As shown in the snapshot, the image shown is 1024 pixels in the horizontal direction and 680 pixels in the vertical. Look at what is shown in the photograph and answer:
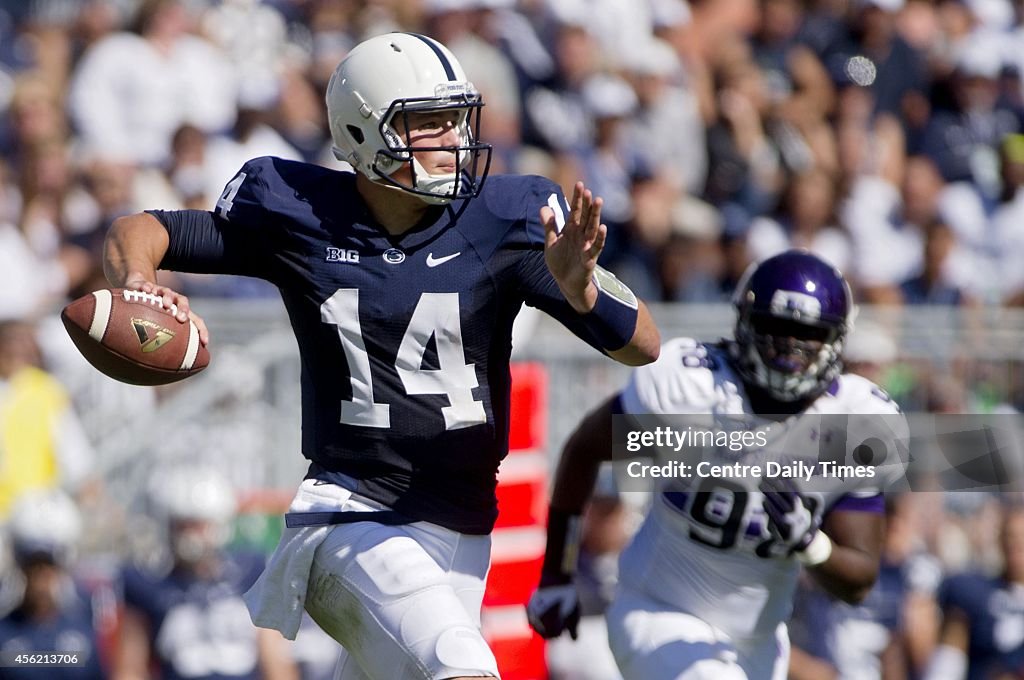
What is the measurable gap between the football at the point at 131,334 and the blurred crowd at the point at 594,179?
3548 mm

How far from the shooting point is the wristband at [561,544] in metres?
5.07

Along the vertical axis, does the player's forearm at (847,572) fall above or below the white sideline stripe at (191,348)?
below

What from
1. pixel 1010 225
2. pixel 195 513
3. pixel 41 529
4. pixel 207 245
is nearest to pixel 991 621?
pixel 1010 225

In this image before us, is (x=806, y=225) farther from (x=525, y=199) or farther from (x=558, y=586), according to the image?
(x=525, y=199)

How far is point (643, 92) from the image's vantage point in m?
10.2

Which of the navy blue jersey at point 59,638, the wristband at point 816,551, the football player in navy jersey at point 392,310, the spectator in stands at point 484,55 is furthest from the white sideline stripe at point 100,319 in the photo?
the spectator in stands at point 484,55

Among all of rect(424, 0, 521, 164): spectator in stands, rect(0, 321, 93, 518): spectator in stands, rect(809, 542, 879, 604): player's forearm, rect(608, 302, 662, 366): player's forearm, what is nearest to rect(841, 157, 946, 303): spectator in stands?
rect(424, 0, 521, 164): spectator in stands

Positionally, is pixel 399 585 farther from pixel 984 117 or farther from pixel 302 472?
pixel 984 117

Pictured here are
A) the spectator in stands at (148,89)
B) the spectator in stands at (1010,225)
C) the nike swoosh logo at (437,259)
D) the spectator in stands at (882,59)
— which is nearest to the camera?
the nike swoosh logo at (437,259)

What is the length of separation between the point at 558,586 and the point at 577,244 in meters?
1.56

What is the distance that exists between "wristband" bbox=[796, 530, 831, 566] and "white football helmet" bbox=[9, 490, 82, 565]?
3712 millimetres

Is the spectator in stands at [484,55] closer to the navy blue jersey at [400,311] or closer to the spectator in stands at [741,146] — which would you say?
the spectator in stands at [741,146]

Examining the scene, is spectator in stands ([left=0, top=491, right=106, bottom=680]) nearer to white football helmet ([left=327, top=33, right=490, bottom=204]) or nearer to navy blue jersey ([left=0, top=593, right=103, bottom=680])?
navy blue jersey ([left=0, top=593, right=103, bottom=680])

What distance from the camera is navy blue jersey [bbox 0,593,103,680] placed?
699 centimetres
